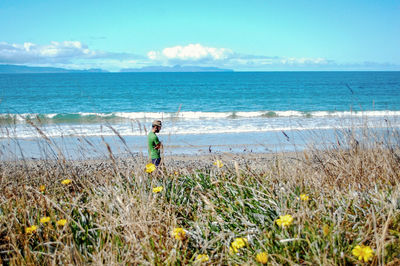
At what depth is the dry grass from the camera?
2.32 meters

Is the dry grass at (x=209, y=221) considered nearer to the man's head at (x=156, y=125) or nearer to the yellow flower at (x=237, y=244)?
the yellow flower at (x=237, y=244)

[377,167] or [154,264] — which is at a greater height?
[377,167]

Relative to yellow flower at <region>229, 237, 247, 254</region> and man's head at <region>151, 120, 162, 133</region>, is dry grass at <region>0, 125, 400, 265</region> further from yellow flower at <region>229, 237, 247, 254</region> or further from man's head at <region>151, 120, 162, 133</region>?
man's head at <region>151, 120, 162, 133</region>

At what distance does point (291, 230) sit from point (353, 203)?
0.73m

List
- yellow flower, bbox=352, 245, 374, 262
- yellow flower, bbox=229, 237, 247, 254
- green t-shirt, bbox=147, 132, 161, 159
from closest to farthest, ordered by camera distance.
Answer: yellow flower, bbox=352, 245, 374, 262 → yellow flower, bbox=229, 237, 247, 254 → green t-shirt, bbox=147, 132, 161, 159

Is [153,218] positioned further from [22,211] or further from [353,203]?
[353,203]

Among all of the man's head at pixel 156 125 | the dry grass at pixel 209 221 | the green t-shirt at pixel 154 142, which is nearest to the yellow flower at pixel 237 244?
the dry grass at pixel 209 221

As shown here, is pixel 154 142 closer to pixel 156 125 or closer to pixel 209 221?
pixel 156 125

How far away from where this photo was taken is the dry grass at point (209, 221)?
232cm

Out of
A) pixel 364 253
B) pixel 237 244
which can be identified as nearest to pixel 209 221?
pixel 237 244

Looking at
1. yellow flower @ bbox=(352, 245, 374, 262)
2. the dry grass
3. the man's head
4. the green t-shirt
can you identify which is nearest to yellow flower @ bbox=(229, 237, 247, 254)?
the dry grass

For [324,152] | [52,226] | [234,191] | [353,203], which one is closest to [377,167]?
[324,152]

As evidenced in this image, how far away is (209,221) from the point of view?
9.68 ft

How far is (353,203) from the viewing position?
9.29 ft
